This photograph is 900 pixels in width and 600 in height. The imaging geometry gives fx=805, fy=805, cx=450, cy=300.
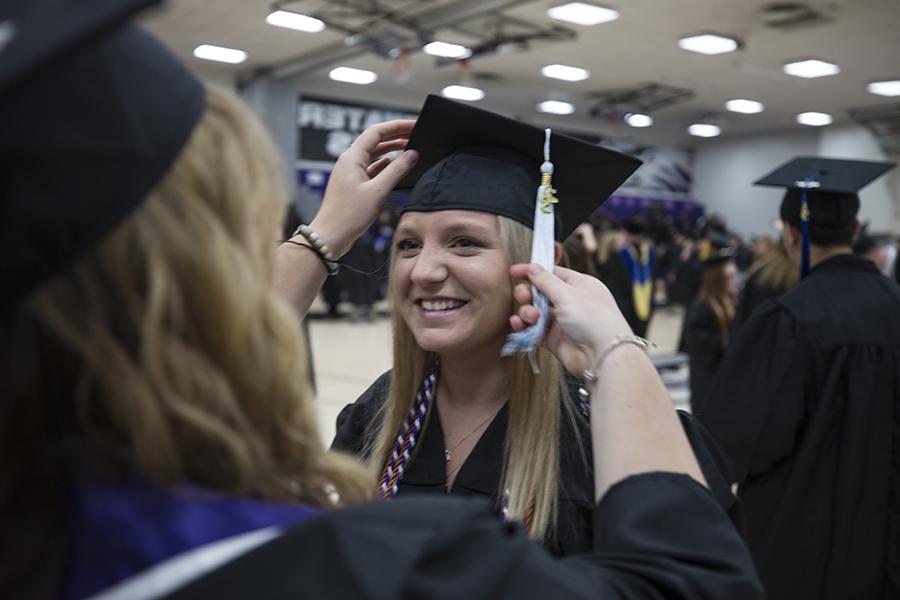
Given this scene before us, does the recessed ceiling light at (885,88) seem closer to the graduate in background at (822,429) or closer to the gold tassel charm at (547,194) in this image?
the graduate in background at (822,429)

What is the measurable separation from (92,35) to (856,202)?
3.57m

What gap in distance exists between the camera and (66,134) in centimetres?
63

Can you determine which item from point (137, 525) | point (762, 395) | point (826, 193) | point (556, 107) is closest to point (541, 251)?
point (137, 525)

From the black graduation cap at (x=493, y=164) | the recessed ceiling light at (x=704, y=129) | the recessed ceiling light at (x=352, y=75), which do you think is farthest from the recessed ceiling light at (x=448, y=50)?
the black graduation cap at (x=493, y=164)

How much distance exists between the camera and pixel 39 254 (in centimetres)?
63

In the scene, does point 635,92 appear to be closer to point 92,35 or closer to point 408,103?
point 408,103

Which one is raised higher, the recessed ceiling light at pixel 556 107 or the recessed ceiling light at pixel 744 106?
the recessed ceiling light at pixel 744 106

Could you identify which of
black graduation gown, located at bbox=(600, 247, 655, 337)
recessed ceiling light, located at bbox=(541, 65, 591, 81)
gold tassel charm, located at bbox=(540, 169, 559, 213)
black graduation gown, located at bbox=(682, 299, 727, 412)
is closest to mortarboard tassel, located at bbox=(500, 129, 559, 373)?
gold tassel charm, located at bbox=(540, 169, 559, 213)

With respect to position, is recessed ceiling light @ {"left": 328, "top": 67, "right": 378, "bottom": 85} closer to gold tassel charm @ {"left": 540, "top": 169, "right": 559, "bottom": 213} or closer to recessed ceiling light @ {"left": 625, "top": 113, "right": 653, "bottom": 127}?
recessed ceiling light @ {"left": 625, "top": 113, "right": 653, "bottom": 127}

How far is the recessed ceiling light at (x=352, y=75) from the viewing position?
16312 mm

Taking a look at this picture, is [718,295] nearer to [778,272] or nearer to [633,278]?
[778,272]

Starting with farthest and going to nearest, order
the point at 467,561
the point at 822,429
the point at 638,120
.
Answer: the point at 638,120, the point at 822,429, the point at 467,561

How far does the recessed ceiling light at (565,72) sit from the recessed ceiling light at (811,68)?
368cm

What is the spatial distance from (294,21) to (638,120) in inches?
434
